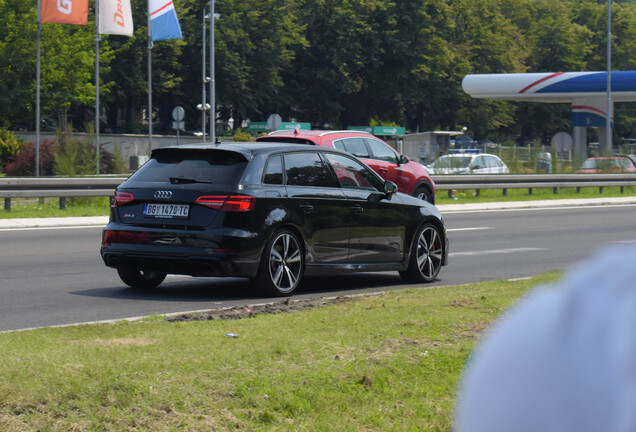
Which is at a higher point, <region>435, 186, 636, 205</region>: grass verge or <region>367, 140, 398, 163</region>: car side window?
<region>367, 140, 398, 163</region>: car side window

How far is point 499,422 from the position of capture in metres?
0.89

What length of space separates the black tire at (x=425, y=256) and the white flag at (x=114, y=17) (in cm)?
3256

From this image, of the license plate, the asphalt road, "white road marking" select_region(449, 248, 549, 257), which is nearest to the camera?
the asphalt road

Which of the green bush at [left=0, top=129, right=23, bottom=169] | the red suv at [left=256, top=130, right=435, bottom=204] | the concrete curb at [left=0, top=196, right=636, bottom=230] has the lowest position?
the concrete curb at [left=0, top=196, right=636, bottom=230]

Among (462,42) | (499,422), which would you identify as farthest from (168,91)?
(499,422)

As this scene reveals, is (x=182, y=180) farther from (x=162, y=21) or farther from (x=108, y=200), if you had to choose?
(x=162, y=21)

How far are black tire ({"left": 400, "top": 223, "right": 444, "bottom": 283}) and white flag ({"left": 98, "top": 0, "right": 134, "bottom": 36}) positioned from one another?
107 ft

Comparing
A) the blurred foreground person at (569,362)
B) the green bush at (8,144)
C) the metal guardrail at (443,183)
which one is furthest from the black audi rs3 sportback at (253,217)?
the green bush at (8,144)

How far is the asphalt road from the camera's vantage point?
9.38 metres

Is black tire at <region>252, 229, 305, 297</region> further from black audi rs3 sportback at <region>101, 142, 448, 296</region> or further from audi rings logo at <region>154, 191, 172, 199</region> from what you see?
audi rings logo at <region>154, 191, 172, 199</region>

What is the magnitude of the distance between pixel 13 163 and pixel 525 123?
63.1 metres

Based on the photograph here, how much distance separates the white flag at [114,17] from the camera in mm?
42438

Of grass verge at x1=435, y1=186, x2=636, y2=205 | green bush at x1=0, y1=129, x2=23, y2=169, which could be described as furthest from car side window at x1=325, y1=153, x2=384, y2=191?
green bush at x1=0, y1=129, x2=23, y2=169

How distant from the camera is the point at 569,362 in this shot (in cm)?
87
